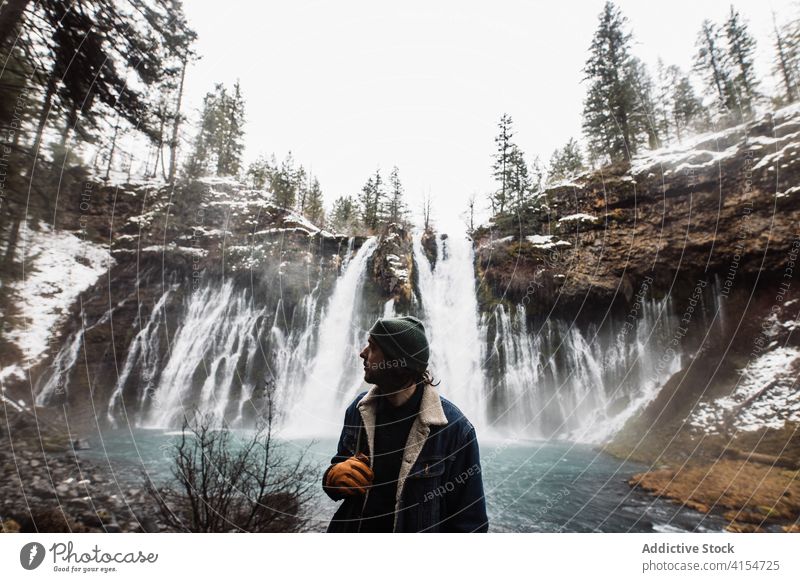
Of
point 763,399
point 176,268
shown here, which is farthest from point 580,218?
point 176,268

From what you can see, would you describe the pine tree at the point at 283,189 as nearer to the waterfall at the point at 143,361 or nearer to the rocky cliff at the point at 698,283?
the waterfall at the point at 143,361

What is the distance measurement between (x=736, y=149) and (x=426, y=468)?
8.15m

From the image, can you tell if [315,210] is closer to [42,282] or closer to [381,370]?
[42,282]

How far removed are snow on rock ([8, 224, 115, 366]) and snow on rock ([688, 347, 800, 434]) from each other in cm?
816

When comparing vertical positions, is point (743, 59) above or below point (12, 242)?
above

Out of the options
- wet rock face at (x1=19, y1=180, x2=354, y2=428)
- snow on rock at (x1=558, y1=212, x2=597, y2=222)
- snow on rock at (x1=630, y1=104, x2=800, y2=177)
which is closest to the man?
wet rock face at (x1=19, y1=180, x2=354, y2=428)

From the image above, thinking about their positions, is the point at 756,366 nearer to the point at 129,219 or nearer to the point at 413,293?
the point at 413,293

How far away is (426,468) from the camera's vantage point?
108 cm

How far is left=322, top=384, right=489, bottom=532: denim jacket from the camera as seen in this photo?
42.1 inches

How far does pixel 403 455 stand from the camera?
3.64ft

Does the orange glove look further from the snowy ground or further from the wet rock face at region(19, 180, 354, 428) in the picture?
the wet rock face at region(19, 180, 354, 428)

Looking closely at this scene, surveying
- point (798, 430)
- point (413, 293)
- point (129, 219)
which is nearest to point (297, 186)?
point (129, 219)

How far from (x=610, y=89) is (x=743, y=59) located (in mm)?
1926

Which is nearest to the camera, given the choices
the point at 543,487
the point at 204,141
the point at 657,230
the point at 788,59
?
the point at 788,59
